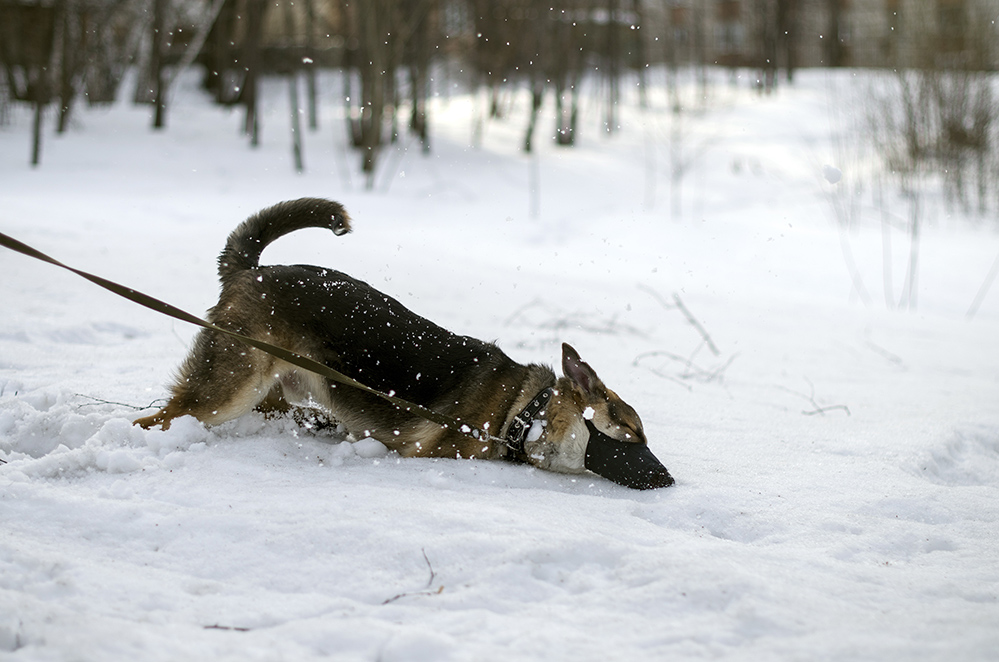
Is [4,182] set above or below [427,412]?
above

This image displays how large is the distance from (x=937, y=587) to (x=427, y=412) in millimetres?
1929

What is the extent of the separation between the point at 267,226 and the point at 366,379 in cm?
88

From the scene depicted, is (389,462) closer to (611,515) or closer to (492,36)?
(611,515)

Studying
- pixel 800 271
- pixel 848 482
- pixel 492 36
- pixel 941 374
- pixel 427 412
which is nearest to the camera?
pixel 427 412

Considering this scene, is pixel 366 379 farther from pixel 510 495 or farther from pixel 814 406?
pixel 814 406

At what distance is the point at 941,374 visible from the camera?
6398 mm

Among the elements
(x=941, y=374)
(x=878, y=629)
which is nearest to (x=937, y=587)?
(x=878, y=629)

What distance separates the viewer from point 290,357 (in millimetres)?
2986

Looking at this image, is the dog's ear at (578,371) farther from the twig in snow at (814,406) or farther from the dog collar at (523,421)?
the twig in snow at (814,406)

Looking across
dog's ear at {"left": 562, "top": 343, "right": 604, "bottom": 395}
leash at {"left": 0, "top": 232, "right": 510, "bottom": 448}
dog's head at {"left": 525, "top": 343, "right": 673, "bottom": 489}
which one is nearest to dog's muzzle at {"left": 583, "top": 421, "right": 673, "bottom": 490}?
dog's head at {"left": 525, "top": 343, "right": 673, "bottom": 489}

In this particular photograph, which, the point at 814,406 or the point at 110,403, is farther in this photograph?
the point at 814,406

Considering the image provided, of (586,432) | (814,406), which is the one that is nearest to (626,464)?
(586,432)

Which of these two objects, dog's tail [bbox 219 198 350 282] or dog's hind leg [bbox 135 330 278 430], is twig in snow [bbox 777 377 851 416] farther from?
dog's hind leg [bbox 135 330 278 430]

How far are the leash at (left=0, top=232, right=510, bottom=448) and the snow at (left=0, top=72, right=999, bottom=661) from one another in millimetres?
184
